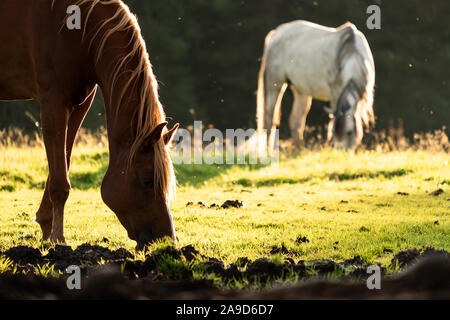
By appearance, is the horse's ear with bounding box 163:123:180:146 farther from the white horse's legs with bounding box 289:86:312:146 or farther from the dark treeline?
the dark treeline

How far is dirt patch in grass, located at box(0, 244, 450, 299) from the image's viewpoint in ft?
10.8

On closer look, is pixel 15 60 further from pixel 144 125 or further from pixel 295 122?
pixel 295 122

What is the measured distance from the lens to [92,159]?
10.2 metres

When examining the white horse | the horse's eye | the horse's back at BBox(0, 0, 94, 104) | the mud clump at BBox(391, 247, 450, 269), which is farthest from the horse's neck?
the white horse

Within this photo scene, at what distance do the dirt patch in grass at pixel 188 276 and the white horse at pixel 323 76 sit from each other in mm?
6676

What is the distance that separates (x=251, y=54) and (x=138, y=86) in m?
18.0

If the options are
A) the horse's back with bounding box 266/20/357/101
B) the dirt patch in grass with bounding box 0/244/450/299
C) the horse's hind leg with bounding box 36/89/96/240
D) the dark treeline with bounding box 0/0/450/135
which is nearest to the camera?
the dirt patch in grass with bounding box 0/244/450/299

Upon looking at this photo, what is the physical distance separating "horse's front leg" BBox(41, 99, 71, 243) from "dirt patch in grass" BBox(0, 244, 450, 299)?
0.64 metres

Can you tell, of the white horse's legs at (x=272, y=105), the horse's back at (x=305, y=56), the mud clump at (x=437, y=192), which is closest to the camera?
the mud clump at (x=437, y=192)

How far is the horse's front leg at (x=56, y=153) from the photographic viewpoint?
193 inches

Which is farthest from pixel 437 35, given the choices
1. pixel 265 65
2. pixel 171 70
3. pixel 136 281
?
pixel 136 281

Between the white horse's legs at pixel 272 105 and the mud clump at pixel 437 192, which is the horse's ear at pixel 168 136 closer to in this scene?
the mud clump at pixel 437 192

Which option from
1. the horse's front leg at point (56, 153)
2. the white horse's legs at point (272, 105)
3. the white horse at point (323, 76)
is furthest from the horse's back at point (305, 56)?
the horse's front leg at point (56, 153)
